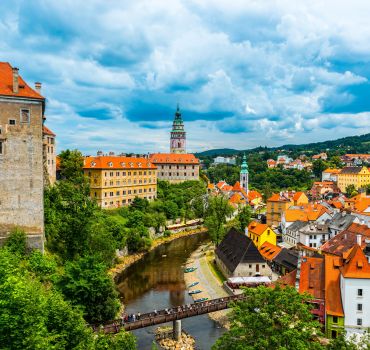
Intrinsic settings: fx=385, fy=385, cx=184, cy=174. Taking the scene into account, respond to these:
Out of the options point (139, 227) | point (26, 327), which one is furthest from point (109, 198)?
point (26, 327)

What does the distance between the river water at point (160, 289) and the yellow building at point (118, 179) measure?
45.1 feet

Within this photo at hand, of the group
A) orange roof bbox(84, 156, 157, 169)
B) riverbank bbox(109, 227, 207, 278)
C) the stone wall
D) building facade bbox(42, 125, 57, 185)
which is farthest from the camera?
orange roof bbox(84, 156, 157, 169)

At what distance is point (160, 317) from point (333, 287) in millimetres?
13127

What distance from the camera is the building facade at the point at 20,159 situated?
30.3m

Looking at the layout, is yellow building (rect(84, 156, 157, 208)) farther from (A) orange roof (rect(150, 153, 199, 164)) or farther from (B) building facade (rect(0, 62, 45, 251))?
(B) building facade (rect(0, 62, 45, 251))

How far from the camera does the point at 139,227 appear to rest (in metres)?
55.3

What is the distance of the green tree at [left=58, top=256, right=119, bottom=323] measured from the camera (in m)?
25.8

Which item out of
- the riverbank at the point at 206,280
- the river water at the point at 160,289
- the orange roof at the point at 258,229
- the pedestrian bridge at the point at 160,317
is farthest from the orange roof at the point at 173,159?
the pedestrian bridge at the point at 160,317

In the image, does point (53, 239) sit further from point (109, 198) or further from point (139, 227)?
point (109, 198)

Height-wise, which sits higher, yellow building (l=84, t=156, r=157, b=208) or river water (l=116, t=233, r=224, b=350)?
yellow building (l=84, t=156, r=157, b=208)

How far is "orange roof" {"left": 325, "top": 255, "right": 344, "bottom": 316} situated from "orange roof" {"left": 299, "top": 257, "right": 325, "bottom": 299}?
0.45 metres

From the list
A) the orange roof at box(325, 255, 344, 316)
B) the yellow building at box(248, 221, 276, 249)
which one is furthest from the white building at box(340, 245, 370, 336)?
the yellow building at box(248, 221, 276, 249)

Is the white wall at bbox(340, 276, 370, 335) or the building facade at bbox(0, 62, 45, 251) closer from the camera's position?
the white wall at bbox(340, 276, 370, 335)

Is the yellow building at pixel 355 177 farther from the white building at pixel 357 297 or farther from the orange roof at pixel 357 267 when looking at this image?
the white building at pixel 357 297
